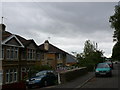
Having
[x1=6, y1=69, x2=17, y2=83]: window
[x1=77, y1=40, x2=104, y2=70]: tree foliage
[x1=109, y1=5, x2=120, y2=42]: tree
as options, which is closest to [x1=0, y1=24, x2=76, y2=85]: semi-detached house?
[x1=6, y1=69, x2=17, y2=83]: window

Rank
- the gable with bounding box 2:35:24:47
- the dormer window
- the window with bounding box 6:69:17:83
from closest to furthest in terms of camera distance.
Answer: the gable with bounding box 2:35:24:47, the window with bounding box 6:69:17:83, the dormer window

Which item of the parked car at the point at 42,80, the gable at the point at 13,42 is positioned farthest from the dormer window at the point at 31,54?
the parked car at the point at 42,80

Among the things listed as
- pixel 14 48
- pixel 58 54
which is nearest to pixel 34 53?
pixel 14 48

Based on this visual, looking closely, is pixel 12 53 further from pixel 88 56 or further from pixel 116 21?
pixel 88 56

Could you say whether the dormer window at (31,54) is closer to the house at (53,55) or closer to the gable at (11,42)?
the gable at (11,42)

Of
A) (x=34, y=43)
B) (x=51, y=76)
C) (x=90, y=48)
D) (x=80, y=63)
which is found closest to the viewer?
(x=51, y=76)

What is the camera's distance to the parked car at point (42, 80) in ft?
63.9

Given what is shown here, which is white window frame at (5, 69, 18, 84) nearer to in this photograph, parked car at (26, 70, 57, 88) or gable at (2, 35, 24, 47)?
gable at (2, 35, 24, 47)

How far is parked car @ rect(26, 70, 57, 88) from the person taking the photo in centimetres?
1947

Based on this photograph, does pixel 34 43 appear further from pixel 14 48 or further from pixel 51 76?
pixel 51 76

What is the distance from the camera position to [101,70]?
83.4 ft

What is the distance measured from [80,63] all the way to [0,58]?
61.2ft

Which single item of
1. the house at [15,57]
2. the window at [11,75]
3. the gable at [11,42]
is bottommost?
the window at [11,75]

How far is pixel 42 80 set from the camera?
65.0 feet
